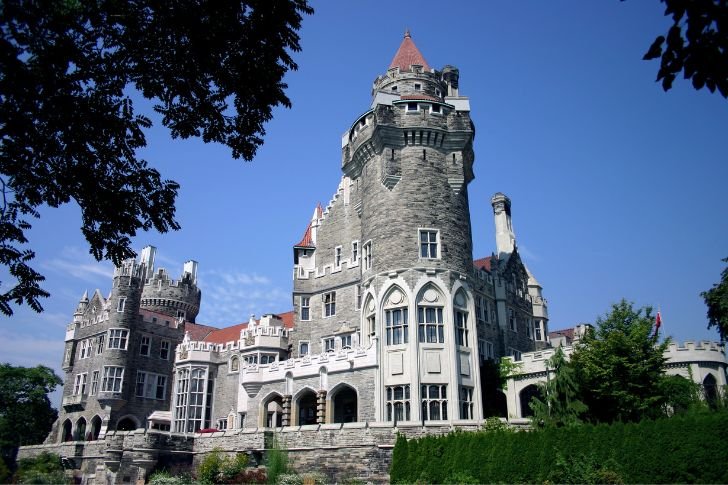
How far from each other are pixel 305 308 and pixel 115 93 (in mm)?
31694

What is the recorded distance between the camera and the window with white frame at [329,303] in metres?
39.1

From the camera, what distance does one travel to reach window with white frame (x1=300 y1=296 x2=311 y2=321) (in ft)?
132

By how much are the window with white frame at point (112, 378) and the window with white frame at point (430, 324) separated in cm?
2792

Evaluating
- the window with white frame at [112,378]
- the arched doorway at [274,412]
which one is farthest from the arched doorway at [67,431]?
the arched doorway at [274,412]

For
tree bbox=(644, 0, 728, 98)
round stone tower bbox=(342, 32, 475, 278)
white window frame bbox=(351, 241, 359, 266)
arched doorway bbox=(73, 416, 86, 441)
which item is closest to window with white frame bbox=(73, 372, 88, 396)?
arched doorway bbox=(73, 416, 86, 441)

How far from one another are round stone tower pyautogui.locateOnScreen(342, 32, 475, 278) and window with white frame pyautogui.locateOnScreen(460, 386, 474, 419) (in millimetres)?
6378

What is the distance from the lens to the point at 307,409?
121 feet

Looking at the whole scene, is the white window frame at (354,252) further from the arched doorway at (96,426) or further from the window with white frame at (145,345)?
the arched doorway at (96,426)

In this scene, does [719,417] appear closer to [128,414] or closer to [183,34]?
[183,34]

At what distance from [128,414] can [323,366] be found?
2245cm

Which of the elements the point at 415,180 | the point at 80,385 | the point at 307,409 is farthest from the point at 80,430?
the point at 415,180

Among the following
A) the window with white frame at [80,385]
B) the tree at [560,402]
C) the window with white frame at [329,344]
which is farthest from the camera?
the window with white frame at [80,385]

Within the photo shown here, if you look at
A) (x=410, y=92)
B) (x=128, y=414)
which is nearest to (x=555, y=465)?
(x=410, y=92)

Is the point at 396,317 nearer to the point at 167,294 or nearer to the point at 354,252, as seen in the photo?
the point at 354,252
